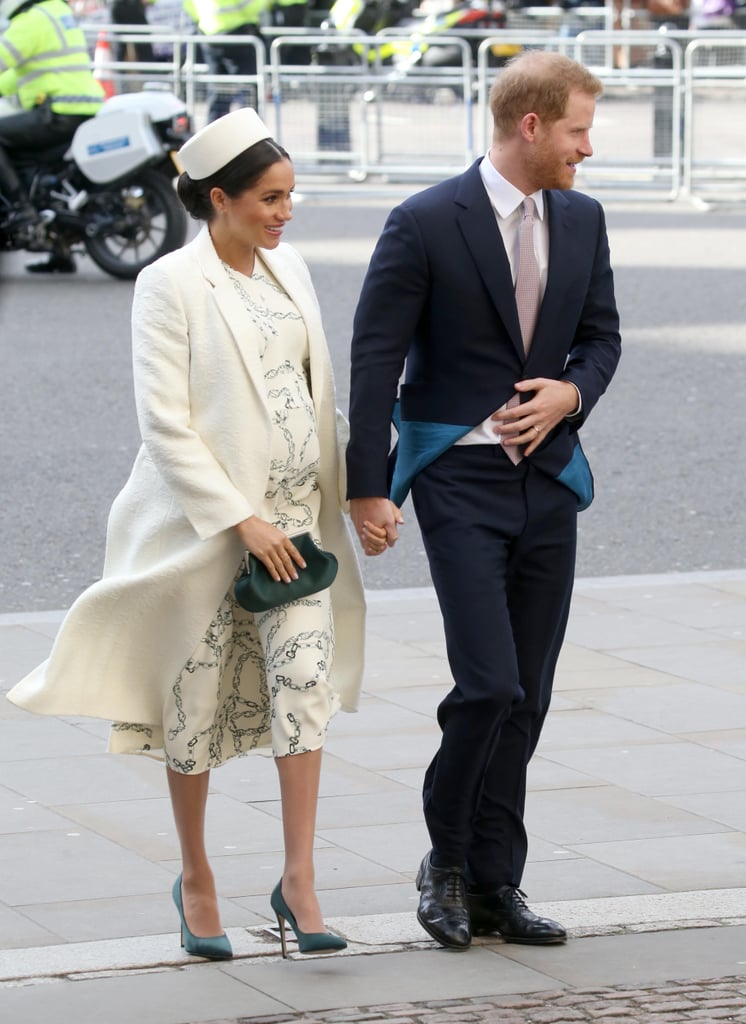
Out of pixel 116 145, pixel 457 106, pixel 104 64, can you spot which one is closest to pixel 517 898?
pixel 116 145

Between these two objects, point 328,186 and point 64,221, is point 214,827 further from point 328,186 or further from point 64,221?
point 328,186

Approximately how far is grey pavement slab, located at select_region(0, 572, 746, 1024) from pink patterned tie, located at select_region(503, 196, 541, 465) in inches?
48.0

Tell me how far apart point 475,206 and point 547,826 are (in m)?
1.58

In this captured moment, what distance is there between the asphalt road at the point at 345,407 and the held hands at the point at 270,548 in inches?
Answer: 98.5

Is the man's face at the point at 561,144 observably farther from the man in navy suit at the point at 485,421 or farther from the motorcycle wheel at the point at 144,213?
the motorcycle wheel at the point at 144,213

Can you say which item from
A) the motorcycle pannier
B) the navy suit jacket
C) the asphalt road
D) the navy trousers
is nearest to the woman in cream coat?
the navy suit jacket

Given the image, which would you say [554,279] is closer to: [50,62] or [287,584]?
[287,584]

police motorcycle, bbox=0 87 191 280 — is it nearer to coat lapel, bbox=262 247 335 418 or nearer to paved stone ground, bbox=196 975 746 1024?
coat lapel, bbox=262 247 335 418

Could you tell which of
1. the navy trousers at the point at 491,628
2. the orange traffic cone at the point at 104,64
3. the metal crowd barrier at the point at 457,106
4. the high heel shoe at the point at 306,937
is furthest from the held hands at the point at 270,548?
the metal crowd barrier at the point at 457,106

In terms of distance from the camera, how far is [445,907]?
167 inches

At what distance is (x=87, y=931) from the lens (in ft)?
14.1

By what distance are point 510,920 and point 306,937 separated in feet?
1.53

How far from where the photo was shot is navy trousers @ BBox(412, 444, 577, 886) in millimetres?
4191

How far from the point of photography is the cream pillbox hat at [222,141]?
161 inches
